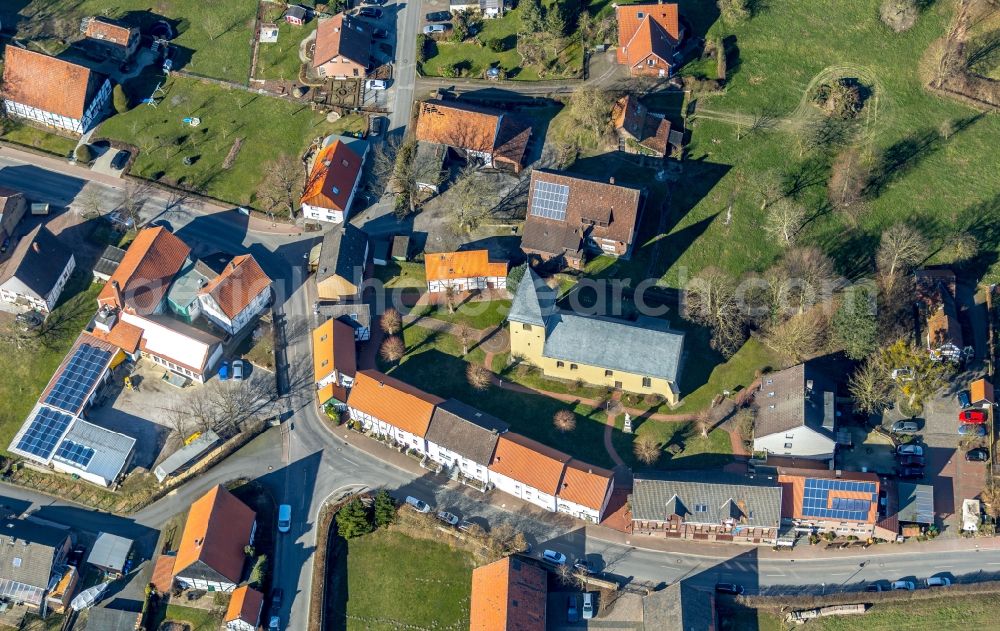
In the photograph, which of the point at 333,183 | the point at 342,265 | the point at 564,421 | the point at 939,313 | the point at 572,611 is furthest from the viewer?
the point at 333,183

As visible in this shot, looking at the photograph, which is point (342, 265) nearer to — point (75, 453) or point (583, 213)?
point (583, 213)

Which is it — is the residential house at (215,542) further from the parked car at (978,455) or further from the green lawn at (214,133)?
the parked car at (978,455)

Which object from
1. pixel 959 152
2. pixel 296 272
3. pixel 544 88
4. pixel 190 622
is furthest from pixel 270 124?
pixel 959 152

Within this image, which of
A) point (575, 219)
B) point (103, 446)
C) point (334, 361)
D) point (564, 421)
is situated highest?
point (575, 219)

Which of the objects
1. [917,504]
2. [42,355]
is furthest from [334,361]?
[917,504]

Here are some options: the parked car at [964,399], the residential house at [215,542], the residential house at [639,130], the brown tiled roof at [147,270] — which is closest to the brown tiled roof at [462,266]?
the residential house at [639,130]

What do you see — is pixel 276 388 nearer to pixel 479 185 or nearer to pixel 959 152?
pixel 479 185

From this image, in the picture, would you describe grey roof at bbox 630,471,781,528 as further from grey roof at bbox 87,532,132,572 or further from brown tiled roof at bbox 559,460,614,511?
grey roof at bbox 87,532,132,572
